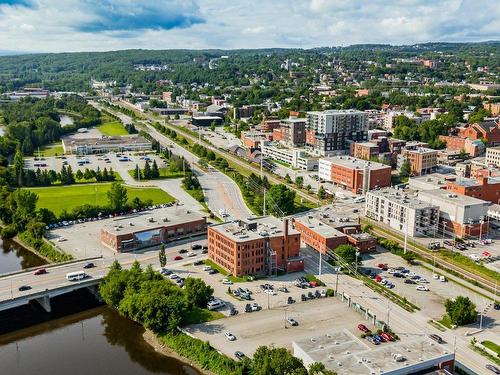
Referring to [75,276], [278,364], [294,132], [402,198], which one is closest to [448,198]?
[402,198]

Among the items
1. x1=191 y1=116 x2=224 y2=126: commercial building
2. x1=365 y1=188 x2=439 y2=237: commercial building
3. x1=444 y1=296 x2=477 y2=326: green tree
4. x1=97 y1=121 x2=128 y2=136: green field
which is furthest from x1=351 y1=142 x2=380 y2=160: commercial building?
x1=97 y1=121 x2=128 y2=136: green field

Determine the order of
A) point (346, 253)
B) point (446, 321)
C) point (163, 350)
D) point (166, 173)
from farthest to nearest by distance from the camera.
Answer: point (166, 173), point (346, 253), point (446, 321), point (163, 350)

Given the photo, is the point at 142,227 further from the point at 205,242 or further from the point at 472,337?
the point at 472,337

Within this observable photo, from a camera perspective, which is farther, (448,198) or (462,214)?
(448,198)

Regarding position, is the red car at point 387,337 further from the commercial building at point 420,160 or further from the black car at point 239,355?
the commercial building at point 420,160

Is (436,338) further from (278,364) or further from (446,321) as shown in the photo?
(278,364)

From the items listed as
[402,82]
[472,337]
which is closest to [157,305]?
[472,337]

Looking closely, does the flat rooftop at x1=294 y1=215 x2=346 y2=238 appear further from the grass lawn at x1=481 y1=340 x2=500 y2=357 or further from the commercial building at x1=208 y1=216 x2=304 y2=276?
the grass lawn at x1=481 y1=340 x2=500 y2=357
